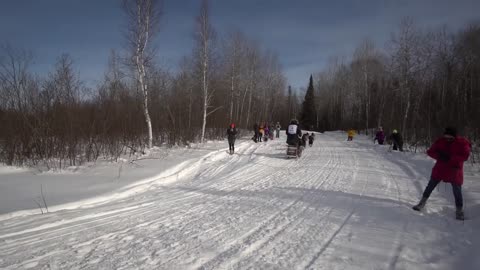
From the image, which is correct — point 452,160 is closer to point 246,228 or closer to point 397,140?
point 246,228

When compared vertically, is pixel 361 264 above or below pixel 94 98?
below

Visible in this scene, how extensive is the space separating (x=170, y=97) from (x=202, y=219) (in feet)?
61.1

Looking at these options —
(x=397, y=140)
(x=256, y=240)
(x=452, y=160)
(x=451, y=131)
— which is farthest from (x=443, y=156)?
(x=397, y=140)

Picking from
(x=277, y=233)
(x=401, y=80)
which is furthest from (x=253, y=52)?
(x=277, y=233)

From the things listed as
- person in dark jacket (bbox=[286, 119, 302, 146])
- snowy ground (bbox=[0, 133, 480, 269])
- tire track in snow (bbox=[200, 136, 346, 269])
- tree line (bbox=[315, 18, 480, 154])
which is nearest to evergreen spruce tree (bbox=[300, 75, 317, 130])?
tree line (bbox=[315, 18, 480, 154])

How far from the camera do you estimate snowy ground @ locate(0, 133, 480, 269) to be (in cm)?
313

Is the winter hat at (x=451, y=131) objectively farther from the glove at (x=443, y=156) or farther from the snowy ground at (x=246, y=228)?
the snowy ground at (x=246, y=228)

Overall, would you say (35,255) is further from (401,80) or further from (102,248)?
(401,80)

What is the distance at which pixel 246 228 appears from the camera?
13.5 ft

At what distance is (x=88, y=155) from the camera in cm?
1089

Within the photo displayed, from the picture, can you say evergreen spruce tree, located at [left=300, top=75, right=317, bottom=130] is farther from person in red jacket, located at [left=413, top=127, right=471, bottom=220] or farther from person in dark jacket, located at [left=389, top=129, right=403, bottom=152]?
person in red jacket, located at [left=413, top=127, right=471, bottom=220]

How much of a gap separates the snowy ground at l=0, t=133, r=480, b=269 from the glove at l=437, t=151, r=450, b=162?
1022mm

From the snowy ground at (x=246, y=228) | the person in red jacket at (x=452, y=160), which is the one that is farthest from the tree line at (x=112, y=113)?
the person in red jacket at (x=452, y=160)

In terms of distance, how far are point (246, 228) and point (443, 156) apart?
12.8ft
